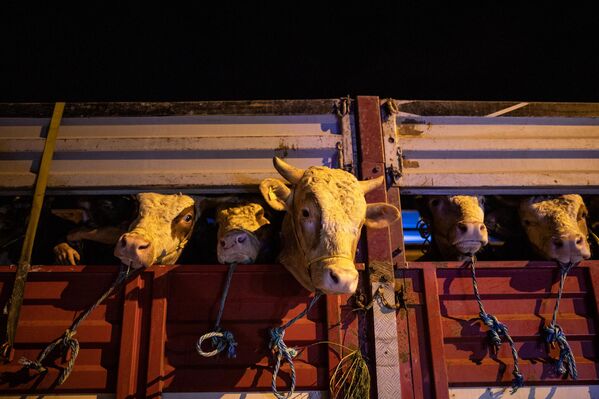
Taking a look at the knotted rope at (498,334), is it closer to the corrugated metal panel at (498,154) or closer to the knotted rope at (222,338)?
the corrugated metal panel at (498,154)

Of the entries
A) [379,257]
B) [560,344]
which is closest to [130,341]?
[379,257]

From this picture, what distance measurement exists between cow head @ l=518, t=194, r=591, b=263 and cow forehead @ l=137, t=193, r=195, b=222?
342 centimetres

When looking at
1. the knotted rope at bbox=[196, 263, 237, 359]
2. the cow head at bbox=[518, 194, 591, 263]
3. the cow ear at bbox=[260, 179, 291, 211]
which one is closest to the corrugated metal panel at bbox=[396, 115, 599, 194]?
the cow head at bbox=[518, 194, 591, 263]

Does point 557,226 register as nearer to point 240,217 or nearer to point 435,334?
point 435,334

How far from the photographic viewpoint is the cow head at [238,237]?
3238 mm

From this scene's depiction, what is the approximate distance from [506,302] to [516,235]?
102 cm

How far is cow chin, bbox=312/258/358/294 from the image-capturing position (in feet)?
7.80

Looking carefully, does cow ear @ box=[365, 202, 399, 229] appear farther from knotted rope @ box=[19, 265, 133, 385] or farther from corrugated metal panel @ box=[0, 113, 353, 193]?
knotted rope @ box=[19, 265, 133, 385]

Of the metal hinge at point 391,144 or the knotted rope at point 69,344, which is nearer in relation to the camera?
the knotted rope at point 69,344

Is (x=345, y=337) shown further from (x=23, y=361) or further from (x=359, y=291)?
(x=23, y=361)

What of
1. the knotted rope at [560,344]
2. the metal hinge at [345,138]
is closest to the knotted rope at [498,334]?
the knotted rope at [560,344]

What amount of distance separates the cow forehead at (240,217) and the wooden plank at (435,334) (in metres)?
1.63

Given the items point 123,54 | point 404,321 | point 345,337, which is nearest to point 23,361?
point 345,337

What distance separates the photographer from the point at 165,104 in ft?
12.7
